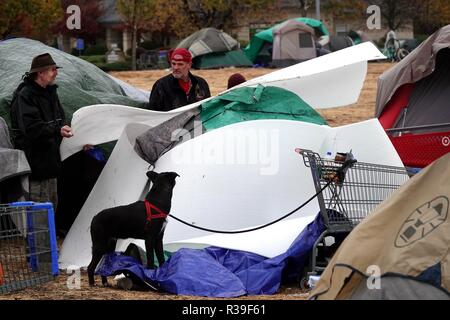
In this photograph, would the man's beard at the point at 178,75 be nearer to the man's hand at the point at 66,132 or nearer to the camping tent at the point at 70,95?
the camping tent at the point at 70,95

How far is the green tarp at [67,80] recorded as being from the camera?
33.2 feet

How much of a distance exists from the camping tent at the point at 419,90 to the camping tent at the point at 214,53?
22372 mm

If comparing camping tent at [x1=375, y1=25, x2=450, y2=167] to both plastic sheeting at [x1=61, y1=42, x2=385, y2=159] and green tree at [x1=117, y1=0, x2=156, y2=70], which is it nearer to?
plastic sheeting at [x1=61, y1=42, x2=385, y2=159]

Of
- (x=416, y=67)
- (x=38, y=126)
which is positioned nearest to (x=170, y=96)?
(x=38, y=126)

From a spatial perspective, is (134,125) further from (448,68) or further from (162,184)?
(448,68)

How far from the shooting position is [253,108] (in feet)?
31.2

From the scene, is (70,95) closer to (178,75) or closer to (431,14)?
(178,75)

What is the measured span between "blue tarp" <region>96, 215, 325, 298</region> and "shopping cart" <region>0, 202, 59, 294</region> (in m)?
0.43

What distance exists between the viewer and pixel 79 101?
1020 centimetres

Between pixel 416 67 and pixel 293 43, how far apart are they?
2488 cm

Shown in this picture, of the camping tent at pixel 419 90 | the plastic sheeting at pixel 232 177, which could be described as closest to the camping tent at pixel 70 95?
the plastic sheeting at pixel 232 177

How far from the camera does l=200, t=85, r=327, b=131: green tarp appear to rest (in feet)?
30.8

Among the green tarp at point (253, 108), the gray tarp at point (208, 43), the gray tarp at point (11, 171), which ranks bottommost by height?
the gray tarp at point (11, 171)
